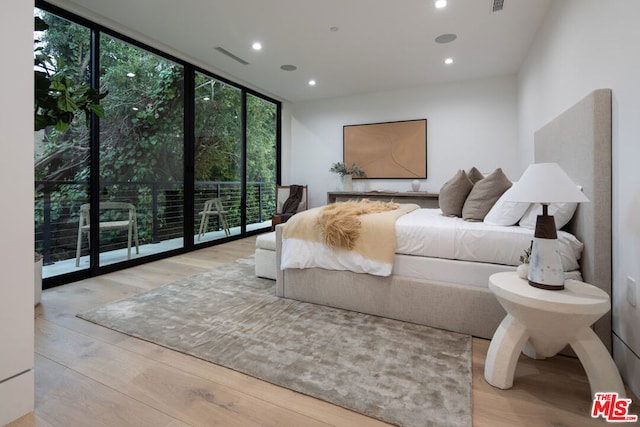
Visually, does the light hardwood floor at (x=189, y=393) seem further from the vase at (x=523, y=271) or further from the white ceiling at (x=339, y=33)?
the white ceiling at (x=339, y=33)

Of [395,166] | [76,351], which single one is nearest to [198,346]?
[76,351]

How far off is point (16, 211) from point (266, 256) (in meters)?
1.98

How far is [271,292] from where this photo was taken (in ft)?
9.01

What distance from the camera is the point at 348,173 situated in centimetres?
581

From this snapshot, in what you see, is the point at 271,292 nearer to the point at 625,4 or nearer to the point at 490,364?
the point at 490,364

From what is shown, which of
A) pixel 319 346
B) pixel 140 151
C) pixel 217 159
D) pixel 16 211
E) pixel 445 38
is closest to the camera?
pixel 16 211

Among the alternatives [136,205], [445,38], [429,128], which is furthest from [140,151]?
[429,128]

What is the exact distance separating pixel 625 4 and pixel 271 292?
2906 mm

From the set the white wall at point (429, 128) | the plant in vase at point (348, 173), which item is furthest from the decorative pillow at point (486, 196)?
the plant in vase at point (348, 173)

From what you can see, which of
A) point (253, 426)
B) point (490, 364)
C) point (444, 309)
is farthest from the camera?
point (444, 309)

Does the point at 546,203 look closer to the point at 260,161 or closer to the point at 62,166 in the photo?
Result: the point at 62,166

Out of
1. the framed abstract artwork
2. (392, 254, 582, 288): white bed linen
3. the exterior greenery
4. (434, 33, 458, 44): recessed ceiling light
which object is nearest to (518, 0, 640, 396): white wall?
(392, 254, 582, 288): white bed linen

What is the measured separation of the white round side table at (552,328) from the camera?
1.31 metres

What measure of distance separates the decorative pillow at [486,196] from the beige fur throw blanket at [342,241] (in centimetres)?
60
